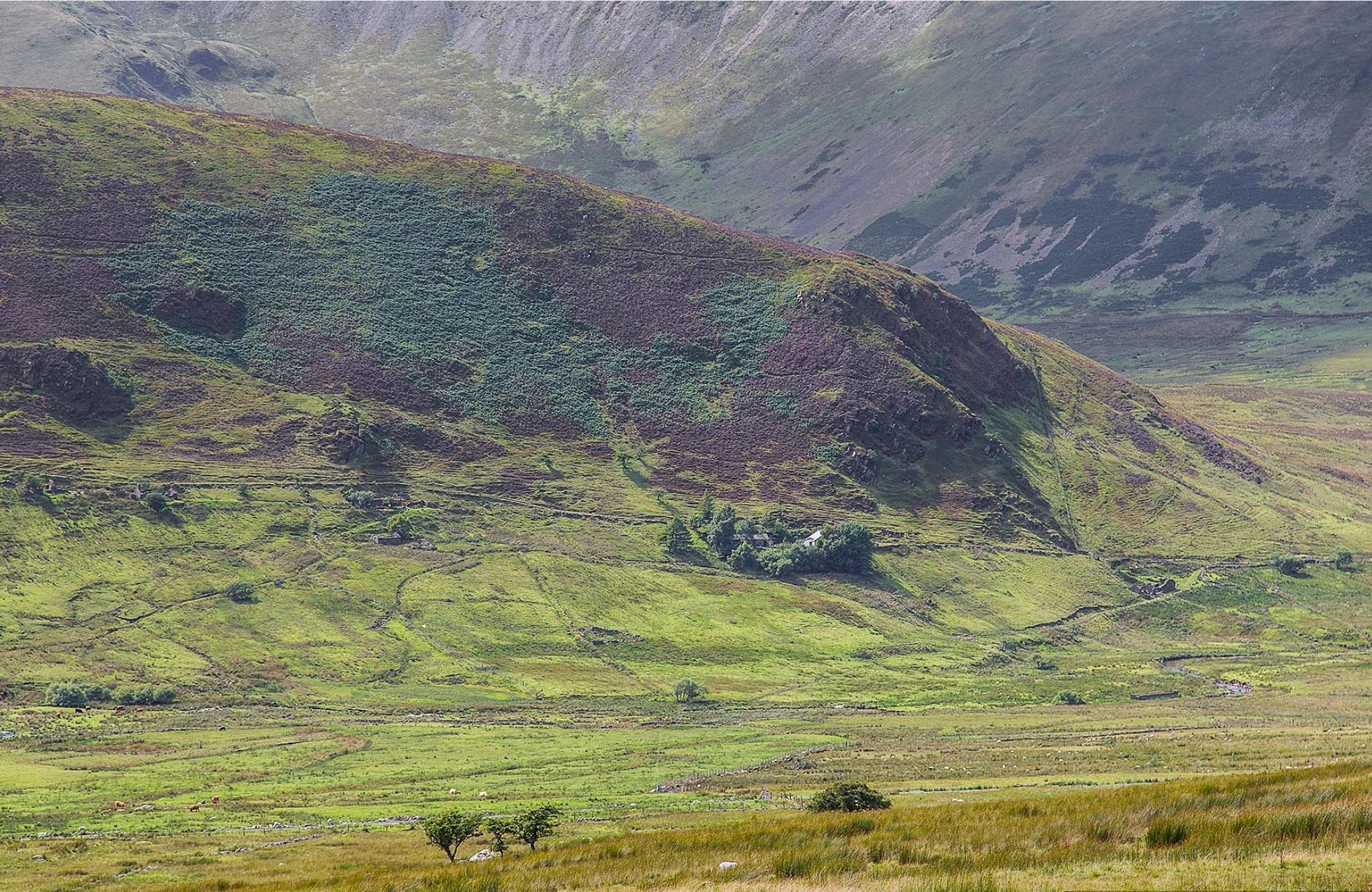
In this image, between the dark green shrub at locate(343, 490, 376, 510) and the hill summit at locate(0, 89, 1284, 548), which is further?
the hill summit at locate(0, 89, 1284, 548)

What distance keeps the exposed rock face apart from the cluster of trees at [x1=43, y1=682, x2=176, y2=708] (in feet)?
171

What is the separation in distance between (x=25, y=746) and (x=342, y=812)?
94.2 ft

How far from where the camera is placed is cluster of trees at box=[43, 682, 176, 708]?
92000 millimetres

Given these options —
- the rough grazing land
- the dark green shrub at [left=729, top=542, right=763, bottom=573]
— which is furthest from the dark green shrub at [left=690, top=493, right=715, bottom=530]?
the dark green shrub at [left=729, top=542, right=763, bottom=573]

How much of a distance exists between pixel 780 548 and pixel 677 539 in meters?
12.5

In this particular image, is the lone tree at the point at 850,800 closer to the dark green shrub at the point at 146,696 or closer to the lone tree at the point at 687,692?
the lone tree at the point at 687,692

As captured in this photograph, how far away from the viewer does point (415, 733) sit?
3531 inches

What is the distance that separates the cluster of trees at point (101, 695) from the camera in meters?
92.0

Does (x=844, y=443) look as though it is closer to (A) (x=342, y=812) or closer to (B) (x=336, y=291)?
(B) (x=336, y=291)

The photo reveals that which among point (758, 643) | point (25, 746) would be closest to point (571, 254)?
point (758, 643)

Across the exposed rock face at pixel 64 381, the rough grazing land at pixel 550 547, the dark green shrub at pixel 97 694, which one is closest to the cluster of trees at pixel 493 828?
the rough grazing land at pixel 550 547

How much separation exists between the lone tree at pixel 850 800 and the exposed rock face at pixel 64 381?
113 metres

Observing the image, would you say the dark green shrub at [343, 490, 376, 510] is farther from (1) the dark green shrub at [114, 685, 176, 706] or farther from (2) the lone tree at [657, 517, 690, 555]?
(1) the dark green shrub at [114, 685, 176, 706]

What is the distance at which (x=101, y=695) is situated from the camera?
9481 centimetres
